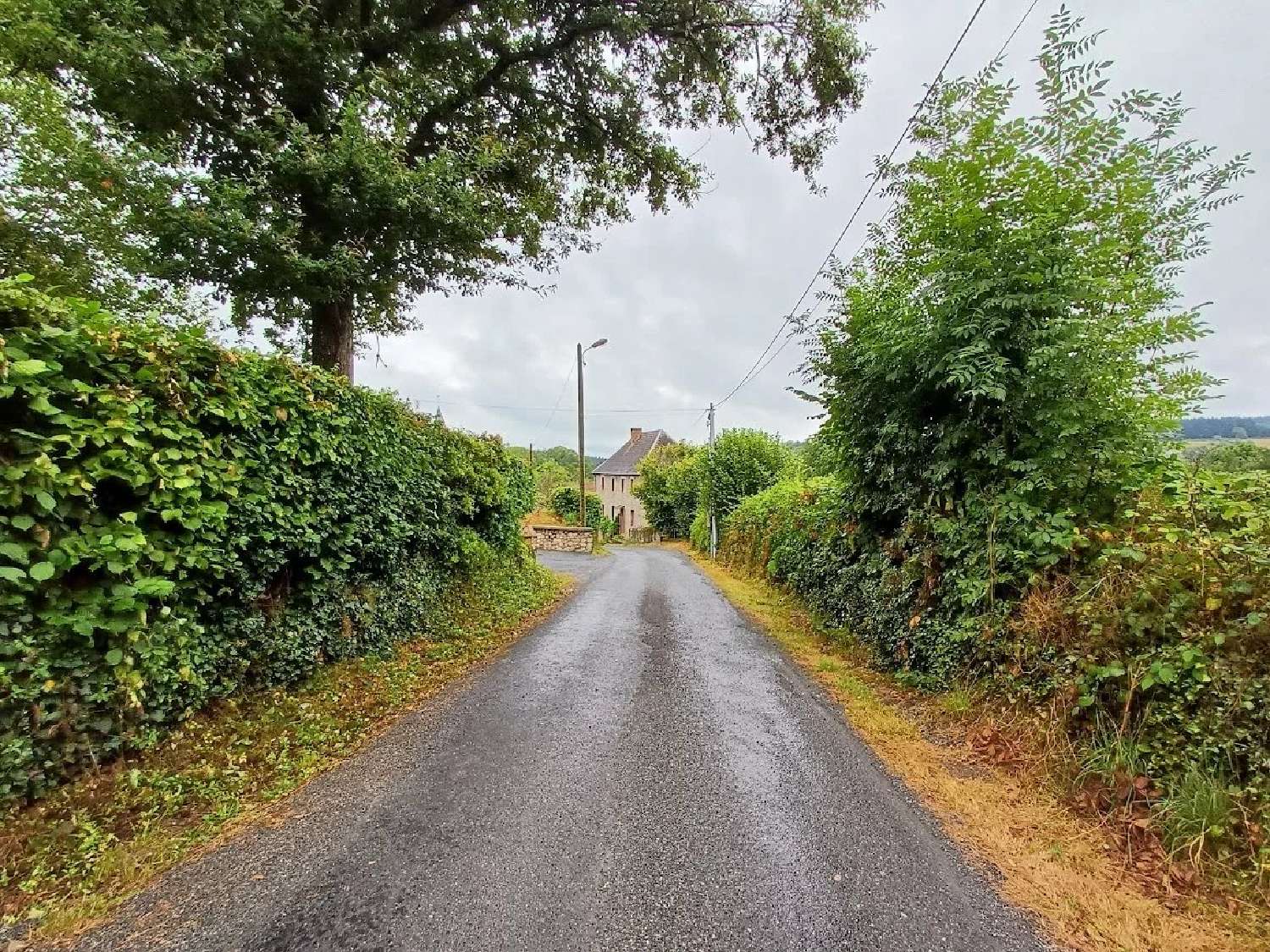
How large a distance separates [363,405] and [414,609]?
2.32 m

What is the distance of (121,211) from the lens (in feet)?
18.4

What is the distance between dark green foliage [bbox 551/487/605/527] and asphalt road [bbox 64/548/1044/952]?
24.0 m

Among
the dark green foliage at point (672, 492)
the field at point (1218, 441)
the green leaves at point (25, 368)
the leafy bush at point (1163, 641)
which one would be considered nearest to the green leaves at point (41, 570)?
the green leaves at point (25, 368)

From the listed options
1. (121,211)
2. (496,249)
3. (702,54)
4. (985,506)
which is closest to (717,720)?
(985,506)

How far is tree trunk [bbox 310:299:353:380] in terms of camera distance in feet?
21.9

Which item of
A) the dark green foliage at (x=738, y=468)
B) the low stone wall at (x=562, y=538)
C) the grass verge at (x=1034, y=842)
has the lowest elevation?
the grass verge at (x=1034, y=842)

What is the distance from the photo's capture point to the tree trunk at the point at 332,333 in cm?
666

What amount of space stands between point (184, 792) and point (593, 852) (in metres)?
2.15

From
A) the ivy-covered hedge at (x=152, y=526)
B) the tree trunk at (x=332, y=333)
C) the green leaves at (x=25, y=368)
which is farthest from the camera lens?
the tree trunk at (x=332, y=333)

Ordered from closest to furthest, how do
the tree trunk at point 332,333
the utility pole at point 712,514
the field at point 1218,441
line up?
the field at point 1218,441 → the tree trunk at point 332,333 → the utility pole at point 712,514

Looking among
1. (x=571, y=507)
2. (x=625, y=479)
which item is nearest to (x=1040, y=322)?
(x=571, y=507)

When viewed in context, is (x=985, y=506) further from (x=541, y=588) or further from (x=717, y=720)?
(x=541, y=588)

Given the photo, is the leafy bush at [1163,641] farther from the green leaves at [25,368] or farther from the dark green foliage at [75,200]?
the dark green foliage at [75,200]

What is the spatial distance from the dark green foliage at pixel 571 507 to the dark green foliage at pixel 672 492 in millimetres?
3441
